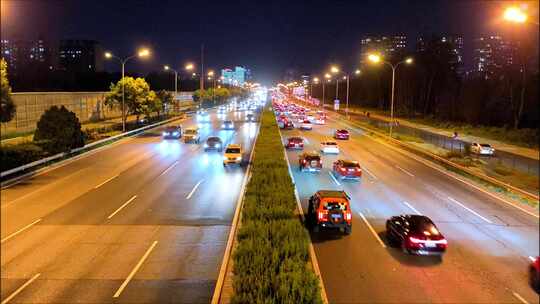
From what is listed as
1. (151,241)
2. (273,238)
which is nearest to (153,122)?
(151,241)

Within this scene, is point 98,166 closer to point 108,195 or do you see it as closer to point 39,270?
point 108,195

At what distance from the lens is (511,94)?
70.9 m

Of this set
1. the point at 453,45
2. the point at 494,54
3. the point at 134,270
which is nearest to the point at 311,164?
the point at 134,270

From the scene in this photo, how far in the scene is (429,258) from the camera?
17891 mm

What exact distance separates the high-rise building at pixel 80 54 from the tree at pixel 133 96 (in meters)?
101

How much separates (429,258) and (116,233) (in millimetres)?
10959

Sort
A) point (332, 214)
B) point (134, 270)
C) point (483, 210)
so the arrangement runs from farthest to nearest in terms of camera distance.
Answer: point (483, 210) < point (332, 214) < point (134, 270)

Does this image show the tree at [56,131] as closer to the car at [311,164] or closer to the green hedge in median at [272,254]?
the car at [311,164]

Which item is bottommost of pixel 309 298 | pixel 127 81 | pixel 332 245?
pixel 332 245

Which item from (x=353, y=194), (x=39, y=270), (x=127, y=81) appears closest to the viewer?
(x=39, y=270)

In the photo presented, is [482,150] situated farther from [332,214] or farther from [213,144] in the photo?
[332,214]

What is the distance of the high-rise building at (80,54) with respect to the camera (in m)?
162

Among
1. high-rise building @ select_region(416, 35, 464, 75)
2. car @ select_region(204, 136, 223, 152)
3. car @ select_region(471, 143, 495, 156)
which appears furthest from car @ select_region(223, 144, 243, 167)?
high-rise building @ select_region(416, 35, 464, 75)

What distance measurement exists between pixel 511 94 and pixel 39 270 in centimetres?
6777
